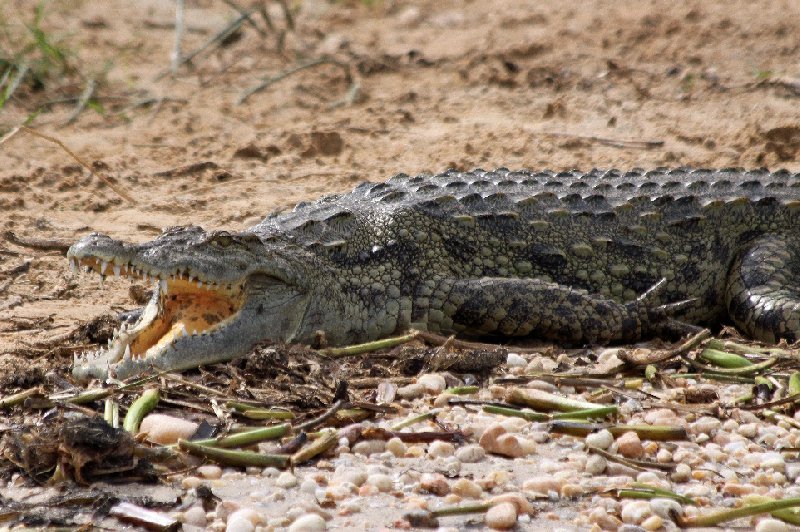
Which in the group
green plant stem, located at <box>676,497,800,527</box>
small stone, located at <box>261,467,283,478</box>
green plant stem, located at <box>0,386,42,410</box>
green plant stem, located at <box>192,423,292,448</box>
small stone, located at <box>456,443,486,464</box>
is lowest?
green plant stem, located at <box>676,497,800,527</box>

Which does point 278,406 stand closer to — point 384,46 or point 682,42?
point 682,42

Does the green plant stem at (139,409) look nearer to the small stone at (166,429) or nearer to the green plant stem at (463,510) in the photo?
the small stone at (166,429)

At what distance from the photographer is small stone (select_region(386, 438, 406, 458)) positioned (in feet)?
13.9

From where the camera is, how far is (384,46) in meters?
12.8

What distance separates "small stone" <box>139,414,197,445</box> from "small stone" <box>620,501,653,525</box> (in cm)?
161

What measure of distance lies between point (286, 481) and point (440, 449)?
59 cm

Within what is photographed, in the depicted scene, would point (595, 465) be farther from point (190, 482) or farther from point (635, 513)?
point (190, 482)

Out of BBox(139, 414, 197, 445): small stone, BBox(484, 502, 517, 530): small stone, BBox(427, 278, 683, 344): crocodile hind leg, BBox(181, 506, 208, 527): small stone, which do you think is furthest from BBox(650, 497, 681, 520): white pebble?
BBox(427, 278, 683, 344): crocodile hind leg

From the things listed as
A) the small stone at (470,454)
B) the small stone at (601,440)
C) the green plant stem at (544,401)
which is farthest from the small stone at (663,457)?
the small stone at (470,454)

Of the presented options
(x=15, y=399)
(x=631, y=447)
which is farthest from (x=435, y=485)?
(x=15, y=399)

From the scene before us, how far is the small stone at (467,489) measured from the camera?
12.7ft

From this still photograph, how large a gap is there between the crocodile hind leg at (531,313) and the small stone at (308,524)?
2.22m

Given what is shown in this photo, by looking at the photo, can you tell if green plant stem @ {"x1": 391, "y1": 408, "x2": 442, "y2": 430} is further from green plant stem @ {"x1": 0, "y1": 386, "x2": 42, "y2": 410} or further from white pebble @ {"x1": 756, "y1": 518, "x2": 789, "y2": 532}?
green plant stem @ {"x1": 0, "y1": 386, "x2": 42, "y2": 410}

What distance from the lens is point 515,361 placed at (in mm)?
5234
